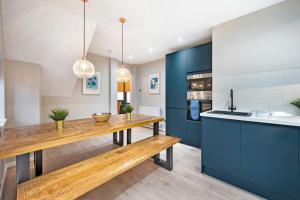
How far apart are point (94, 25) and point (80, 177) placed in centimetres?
245

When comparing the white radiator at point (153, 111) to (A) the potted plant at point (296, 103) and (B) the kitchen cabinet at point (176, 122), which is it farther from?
(A) the potted plant at point (296, 103)

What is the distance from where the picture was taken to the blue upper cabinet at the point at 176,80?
3.26 metres

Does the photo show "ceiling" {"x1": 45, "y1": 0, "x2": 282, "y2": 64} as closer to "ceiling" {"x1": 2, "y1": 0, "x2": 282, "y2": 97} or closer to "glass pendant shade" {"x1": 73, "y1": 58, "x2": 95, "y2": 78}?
"ceiling" {"x1": 2, "y1": 0, "x2": 282, "y2": 97}

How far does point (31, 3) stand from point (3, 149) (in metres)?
2.08

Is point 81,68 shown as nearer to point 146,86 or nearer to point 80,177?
point 80,177

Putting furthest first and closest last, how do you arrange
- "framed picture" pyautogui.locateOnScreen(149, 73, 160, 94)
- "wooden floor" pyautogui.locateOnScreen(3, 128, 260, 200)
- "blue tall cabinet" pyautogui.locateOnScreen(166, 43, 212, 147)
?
"framed picture" pyautogui.locateOnScreen(149, 73, 160, 94) → "blue tall cabinet" pyautogui.locateOnScreen(166, 43, 212, 147) → "wooden floor" pyautogui.locateOnScreen(3, 128, 260, 200)

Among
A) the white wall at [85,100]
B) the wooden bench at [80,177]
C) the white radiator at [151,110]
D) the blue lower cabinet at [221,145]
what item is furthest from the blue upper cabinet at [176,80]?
the white wall at [85,100]

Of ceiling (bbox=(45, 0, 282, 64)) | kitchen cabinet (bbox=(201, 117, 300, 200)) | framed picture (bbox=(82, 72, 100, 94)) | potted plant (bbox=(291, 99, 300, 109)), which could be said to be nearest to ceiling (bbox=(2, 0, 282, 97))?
ceiling (bbox=(45, 0, 282, 64))

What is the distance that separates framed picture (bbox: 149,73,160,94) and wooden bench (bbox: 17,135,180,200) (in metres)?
3.11

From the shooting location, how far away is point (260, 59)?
78.4 inches

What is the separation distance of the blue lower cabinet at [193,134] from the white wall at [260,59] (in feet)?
2.51

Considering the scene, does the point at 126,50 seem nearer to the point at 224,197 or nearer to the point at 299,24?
the point at 299,24

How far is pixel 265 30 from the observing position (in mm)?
1938

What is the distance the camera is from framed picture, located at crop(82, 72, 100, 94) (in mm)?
3889
